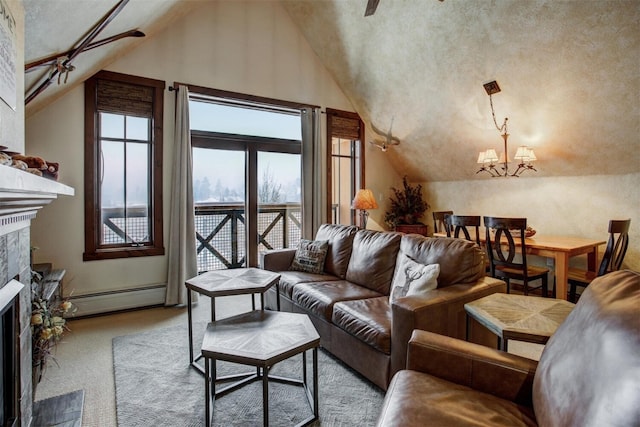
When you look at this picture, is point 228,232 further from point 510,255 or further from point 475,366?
point 475,366

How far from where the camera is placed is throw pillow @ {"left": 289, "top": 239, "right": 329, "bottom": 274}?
11.1ft

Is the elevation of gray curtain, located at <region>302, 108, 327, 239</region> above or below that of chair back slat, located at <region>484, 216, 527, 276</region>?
above

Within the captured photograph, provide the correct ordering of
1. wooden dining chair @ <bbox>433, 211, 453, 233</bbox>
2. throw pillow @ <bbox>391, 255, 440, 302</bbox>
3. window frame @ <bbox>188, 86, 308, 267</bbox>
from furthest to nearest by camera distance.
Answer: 1. wooden dining chair @ <bbox>433, 211, 453, 233</bbox>
2. window frame @ <bbox>188, 86, 308, 267</bbox>
3. throw pillow @ <bbox>391, 255, 440, 302</bbox>

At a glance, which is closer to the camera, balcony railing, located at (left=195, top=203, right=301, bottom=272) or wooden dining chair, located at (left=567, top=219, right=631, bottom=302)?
wooden dining chair, located at (left=567, top=219, right=631, bottom=302)

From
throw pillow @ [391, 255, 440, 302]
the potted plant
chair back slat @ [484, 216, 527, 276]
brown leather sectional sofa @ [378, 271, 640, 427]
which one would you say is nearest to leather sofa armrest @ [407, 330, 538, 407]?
brown leather sectional sofa @ [378, 271, 640, 427]

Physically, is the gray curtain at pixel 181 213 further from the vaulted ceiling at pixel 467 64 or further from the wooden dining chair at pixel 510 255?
the wooden dining chair at pixel 510 255

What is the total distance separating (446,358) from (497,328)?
0.35 metres

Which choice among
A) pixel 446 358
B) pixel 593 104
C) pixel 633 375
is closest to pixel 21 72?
pixel 446 358

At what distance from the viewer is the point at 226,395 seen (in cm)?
209

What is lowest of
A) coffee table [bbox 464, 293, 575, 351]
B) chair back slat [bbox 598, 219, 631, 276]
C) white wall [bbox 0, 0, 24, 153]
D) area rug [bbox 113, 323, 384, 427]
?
area rug [bbox 113, 323, 384, 427]

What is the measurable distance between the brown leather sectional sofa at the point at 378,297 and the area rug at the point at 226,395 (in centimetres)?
14

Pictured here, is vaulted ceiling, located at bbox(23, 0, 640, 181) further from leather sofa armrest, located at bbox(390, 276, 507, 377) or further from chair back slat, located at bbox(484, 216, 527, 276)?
leather sofa armrest, located at bbox(390, 276, 507, 377)

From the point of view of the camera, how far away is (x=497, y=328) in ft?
5.16

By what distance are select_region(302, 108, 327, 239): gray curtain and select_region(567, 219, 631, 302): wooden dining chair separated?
10.2 feet
